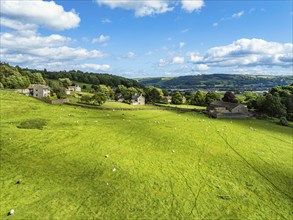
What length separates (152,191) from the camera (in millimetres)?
28938

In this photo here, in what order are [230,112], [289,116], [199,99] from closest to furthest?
[230,112]
[289,116]
[199,99]

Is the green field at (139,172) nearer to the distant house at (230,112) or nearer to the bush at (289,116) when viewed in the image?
the distant house at (230,112)

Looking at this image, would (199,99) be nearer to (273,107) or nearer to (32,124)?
(273,107)

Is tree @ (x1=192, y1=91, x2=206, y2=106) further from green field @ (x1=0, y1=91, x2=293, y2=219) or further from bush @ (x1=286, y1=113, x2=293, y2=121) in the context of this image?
green field @ (x1=0, y1=91, x2=293, y2=219)

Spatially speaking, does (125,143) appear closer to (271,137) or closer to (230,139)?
(230,139)

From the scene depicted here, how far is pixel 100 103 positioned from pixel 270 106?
2548 inches

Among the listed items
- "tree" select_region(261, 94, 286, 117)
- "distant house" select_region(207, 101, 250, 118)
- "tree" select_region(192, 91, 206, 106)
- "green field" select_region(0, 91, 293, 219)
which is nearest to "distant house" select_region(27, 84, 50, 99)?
"green field" select_region(0, 91, 293, 219)

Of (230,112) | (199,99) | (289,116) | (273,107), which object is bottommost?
(199,99)

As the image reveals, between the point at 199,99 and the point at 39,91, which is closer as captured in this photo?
the point at 39,91

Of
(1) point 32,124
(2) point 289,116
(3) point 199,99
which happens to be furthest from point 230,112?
(1) point 32,124

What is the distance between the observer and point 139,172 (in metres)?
33.4


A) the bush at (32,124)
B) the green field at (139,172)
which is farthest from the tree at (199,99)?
the bush at (32,124)

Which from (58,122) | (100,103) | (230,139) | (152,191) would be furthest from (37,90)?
(152,191)

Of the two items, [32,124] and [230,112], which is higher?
[32,124]
